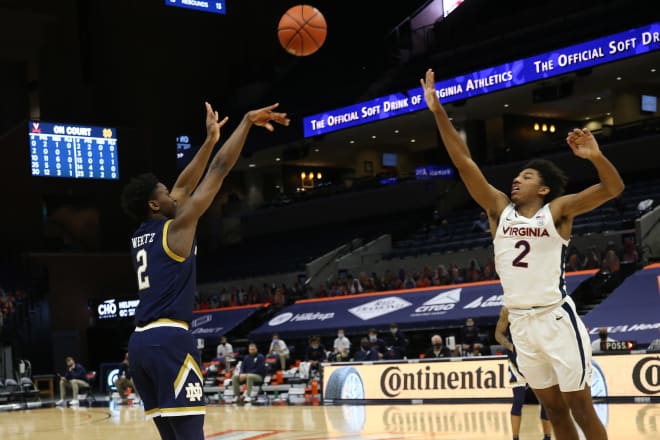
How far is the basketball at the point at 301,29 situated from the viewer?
1563 centimetres

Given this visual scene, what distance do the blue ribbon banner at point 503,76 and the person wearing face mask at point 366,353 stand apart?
925 centimetres

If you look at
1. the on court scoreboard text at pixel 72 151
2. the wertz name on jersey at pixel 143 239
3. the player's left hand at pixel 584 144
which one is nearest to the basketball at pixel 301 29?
the player's left hand at pixel 584 144

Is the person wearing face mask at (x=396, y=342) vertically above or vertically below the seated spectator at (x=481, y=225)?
below

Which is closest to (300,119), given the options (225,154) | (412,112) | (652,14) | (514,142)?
(412,112)

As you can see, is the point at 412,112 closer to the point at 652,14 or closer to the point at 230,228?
the point at 652,14

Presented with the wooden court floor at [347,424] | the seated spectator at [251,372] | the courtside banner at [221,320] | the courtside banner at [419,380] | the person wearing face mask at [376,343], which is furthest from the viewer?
the courtside banner at [221,320]

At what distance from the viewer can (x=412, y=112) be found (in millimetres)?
29016

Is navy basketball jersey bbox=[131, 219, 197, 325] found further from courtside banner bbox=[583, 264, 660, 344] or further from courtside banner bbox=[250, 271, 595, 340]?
courtside banner bbox=[250, 271, 595, 340]

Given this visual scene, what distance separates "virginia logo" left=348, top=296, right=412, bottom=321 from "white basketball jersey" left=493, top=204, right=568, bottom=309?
60.4 feet

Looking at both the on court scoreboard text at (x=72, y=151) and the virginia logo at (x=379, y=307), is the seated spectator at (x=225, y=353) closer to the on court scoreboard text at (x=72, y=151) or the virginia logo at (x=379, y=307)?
the virginia logo at (x=379, y=307)

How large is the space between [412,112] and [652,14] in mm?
7723

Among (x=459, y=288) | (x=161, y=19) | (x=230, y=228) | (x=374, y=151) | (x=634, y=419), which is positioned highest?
(x=161, y=19)

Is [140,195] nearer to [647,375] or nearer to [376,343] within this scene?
[647,375]

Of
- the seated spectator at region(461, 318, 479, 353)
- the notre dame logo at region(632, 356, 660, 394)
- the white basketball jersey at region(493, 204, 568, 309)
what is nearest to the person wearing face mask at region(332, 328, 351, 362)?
the seated spectator at region(461, 318, 479, 353)
